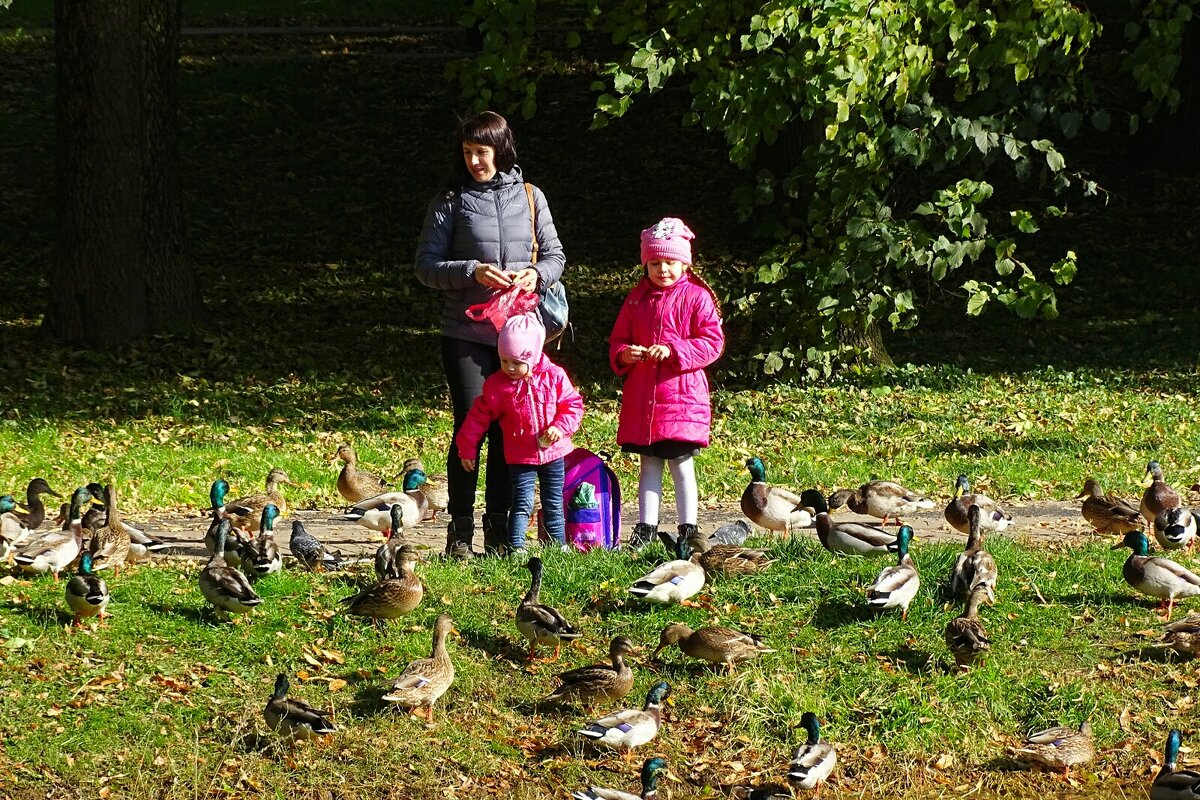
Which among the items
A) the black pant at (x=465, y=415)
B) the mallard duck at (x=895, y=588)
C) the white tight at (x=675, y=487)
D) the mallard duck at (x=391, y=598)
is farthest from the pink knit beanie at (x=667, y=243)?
the mallard duck at (x=391, y=598)

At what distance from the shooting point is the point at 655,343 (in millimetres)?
9070

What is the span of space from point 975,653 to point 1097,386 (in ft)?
28.3

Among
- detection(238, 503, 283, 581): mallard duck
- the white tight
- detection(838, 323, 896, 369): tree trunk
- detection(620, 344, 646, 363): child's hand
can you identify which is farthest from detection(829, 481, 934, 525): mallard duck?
detection(838, 323, 896, 369): tree trunk

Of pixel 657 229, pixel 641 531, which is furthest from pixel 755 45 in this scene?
pixel 641 531

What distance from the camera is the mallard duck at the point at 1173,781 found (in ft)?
21.4

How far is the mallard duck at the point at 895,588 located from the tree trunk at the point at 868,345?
7.85m

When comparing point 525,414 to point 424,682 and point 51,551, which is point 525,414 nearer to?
point 424,682

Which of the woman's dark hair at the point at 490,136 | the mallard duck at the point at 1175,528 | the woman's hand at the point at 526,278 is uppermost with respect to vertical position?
the woman's dark hair at the point at 490,136

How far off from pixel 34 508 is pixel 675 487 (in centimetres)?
433

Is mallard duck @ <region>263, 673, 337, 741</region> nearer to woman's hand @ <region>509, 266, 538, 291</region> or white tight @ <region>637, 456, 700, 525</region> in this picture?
woman's hand @ <region>509, 266, 538, 291</region>

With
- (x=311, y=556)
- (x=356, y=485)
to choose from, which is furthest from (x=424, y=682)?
(x=356, y=485)

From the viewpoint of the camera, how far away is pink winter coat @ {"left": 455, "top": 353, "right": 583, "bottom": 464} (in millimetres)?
8609

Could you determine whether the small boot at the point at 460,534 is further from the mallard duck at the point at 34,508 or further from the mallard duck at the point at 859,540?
the mallard duck at the point at 34,508

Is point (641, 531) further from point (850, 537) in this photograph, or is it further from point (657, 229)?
point (657, 229)
